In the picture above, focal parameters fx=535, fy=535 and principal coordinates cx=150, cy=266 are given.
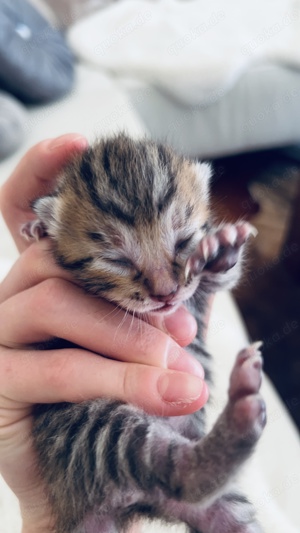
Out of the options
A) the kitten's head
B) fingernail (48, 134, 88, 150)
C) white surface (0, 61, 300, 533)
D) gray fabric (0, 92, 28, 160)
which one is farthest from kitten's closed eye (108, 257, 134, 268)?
gray fabric (0, 92, 28, 160)

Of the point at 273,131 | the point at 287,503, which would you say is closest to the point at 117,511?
the point at 287,503

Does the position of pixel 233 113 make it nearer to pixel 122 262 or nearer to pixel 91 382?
pixel 122 262

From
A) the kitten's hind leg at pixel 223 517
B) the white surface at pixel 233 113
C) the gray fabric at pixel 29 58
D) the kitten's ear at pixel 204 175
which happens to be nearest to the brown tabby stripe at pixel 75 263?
the kitten's ear at pixel 204 175

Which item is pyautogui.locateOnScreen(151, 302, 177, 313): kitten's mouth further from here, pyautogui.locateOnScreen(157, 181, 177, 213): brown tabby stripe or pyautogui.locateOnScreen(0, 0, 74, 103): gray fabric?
pyautogui.locateOnScreen(0, 0, 74, 103): gray fabric

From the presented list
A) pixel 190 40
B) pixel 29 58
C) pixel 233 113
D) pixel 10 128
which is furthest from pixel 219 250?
pixel 190 40

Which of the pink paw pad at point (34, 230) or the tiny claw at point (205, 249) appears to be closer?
the tiny claw at point (205, 249)

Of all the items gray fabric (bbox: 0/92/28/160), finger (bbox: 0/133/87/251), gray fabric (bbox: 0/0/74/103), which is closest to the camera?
finger (bbox: 0/133/87/251)

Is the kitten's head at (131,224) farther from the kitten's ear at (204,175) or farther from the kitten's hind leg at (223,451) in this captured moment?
the kitten's hind leg at (223,451)
